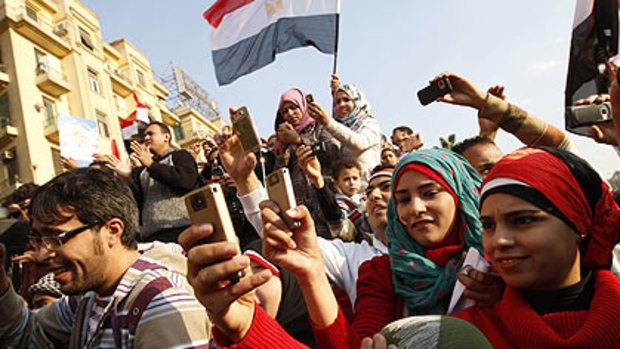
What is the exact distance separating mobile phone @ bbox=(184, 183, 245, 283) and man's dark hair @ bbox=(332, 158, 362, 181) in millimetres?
3101

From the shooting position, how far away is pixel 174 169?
12.1 feet

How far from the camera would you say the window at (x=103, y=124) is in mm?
23859

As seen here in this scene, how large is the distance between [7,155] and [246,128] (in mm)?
22149

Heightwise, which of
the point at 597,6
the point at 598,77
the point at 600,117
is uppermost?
the point at 597,6

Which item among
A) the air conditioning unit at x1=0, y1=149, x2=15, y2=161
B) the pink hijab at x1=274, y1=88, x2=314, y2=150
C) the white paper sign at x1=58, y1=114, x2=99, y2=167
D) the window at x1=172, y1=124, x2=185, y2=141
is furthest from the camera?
the window at x1=172, y1=124, x2=185, y2=141

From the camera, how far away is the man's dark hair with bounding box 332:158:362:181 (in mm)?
4145

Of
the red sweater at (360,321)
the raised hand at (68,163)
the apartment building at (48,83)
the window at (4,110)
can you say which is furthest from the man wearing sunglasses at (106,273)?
the window at (4,110)

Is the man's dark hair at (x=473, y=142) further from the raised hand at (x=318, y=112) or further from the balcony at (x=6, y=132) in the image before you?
the balcony at (x=6, y=132)

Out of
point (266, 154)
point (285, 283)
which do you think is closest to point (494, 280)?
point (285, 283)

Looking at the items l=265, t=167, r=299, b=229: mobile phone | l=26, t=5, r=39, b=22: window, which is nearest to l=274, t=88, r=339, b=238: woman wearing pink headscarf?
l=265, t=167, r=299, b=229: mobile phone

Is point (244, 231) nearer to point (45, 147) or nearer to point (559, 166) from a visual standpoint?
point (559, 166)

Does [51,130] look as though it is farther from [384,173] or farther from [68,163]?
[384,173]

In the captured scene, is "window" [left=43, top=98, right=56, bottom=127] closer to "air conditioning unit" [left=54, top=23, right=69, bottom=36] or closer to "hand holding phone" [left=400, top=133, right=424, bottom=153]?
"air conditioning unit" [left=54, top=23, right=69, bottom=36]

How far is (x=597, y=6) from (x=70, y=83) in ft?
80.8
